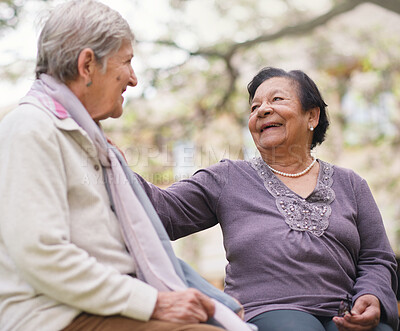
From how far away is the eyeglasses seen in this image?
196cm

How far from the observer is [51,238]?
130cm

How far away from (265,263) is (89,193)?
32.6 inches

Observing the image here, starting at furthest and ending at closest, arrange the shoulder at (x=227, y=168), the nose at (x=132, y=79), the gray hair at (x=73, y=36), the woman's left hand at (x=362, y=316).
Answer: the shoulder at (x=227, y=168)
the woman's left hand at (x=362, y=316)
the nose at (x=132, y=79)
the gray hair at (x=73, y=36)

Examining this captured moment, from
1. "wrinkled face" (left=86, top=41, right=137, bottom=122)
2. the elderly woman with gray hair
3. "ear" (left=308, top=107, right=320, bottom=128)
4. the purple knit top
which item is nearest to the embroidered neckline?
the purple knit top

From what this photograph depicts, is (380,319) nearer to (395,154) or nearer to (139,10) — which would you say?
(139,10)

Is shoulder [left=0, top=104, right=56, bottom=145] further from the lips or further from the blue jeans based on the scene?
the lips

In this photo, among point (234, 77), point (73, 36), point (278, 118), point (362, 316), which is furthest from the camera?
point (234, 77)

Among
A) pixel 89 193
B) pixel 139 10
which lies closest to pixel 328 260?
pixel 89 193

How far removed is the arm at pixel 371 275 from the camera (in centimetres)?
196

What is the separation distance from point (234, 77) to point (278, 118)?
4.36m

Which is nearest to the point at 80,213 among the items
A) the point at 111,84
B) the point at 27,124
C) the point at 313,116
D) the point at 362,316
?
the point at 27,124

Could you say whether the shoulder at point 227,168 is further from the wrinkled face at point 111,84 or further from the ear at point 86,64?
the ear at point 86,64

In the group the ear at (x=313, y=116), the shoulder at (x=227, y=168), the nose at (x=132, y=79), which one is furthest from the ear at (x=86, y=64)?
the ear at (x=313, y=116)

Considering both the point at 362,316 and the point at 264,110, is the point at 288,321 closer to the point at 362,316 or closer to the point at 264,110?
the point at 362,316
